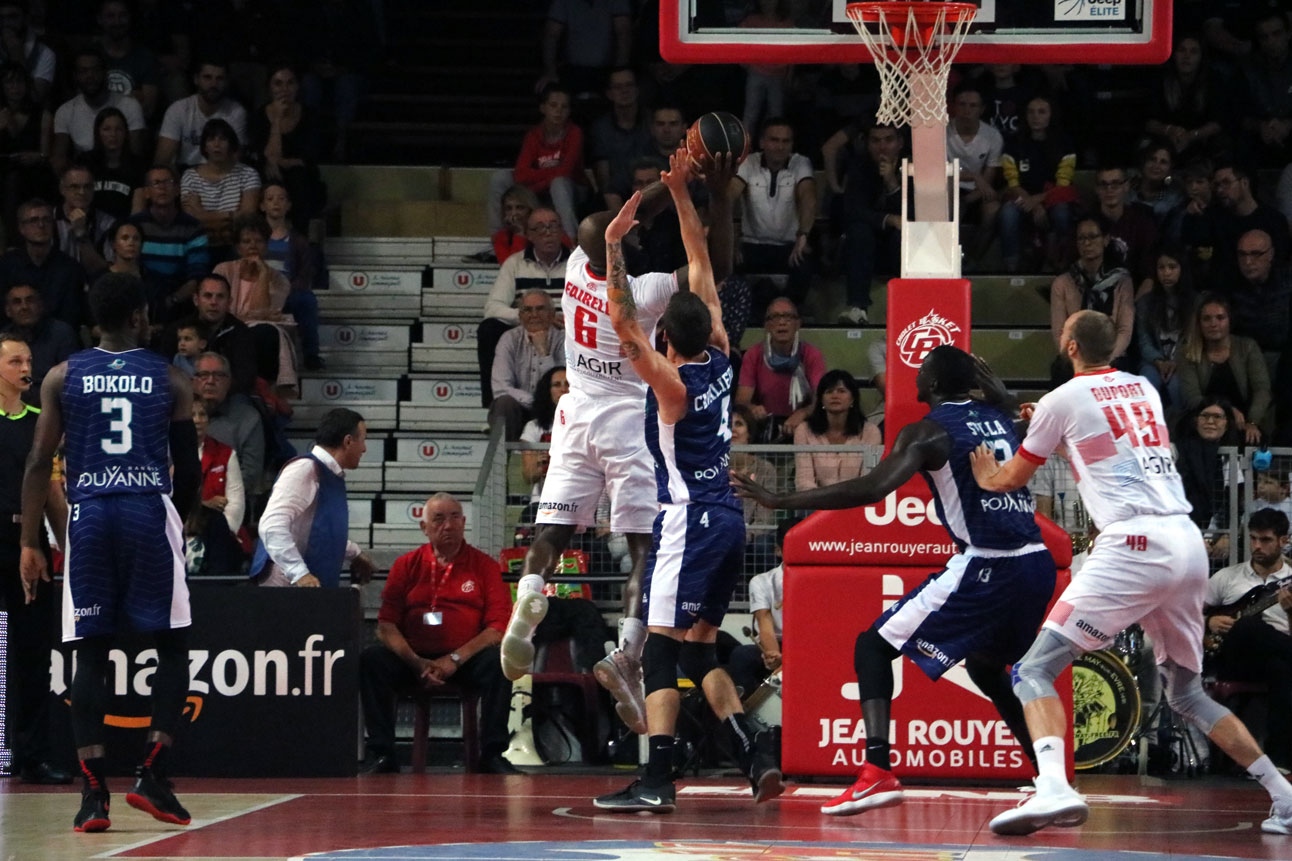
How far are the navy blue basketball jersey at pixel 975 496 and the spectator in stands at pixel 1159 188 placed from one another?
26.0 feet

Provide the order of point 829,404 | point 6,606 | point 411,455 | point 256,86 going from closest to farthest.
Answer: point 6,606, point 829,404, point 411,455, point 256,86

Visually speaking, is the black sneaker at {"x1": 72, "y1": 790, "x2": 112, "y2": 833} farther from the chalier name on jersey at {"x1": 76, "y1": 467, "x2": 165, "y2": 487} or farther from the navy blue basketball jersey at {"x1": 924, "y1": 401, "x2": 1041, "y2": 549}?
the navy blue basketball jersey at {"x1": 924, "y1": 401, "x2": 1041, "y2": 549}

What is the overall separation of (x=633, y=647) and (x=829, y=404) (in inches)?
183

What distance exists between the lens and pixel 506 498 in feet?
44.1

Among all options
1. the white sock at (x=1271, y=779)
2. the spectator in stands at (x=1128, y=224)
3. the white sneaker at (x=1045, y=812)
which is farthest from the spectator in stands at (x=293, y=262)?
the white sock at (x=1271, y=779)

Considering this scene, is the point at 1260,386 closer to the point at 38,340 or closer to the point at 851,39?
the point at 851,39

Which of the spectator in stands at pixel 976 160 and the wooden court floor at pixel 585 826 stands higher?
the spectator in stands at pixel 976 160

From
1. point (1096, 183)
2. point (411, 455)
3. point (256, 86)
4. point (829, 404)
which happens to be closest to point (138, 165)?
point (256, 86)

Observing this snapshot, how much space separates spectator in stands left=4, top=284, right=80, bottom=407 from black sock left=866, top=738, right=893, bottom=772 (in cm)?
825

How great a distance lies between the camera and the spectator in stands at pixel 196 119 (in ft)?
55.5

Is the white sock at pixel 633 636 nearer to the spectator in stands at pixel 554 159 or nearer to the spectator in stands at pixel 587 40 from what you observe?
the spectator in stands at pixel 554 159

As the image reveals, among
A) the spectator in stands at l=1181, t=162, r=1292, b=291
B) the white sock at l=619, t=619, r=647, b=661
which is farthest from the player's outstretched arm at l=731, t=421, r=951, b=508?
the spectator in stands at l=1181, t=162, r=1292, b=291

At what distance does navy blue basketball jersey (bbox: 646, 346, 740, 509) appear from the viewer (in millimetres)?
8586

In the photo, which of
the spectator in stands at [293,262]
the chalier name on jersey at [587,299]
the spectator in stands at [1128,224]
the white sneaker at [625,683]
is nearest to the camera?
the white sneaker at [625,683]
